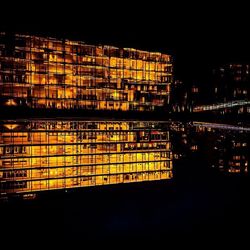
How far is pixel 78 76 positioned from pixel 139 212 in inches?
301

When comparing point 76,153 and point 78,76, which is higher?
point 78,76

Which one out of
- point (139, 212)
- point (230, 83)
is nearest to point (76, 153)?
point (139, 212)

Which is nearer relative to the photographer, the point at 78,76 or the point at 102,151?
the point at 102,151

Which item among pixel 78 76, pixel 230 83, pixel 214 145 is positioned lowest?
pixel 214 145

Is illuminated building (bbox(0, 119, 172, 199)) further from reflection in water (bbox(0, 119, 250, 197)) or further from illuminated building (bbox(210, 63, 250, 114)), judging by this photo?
illuminated building (bbox(210, 63, 250, 114))

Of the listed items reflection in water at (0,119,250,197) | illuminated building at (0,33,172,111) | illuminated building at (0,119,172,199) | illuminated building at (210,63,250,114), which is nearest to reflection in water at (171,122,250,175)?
reflection in water at (0,119,250,197)

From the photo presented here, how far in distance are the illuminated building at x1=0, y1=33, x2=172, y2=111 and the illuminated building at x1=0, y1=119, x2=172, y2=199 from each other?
1.14 metres

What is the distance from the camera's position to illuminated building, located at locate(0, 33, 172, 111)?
9.80 meters

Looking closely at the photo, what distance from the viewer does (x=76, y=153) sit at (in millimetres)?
10547

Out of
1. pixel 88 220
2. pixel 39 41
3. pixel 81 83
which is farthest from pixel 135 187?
pixel 39 41

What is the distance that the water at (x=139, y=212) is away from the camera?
455 cm

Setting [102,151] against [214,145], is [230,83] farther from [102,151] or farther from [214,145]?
[102,151]

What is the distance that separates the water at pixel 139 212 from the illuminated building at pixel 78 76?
4909 millimetres

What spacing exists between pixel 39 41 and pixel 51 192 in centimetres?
631
